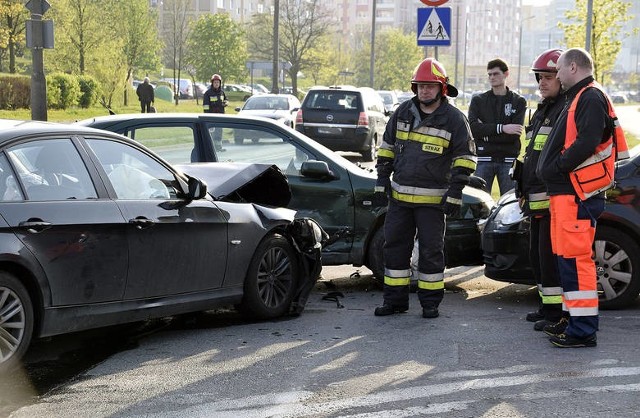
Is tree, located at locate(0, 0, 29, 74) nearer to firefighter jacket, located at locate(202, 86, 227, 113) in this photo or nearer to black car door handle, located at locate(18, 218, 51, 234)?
firefighter jacket, located at locate(202, 86, 227, 113)

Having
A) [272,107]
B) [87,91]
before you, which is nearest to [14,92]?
[87,91]

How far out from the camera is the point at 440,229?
300 inches

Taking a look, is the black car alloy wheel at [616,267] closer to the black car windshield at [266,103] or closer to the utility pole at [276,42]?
the black car windshield at [266,103]

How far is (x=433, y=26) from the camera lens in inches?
537

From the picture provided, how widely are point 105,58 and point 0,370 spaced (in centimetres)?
4001

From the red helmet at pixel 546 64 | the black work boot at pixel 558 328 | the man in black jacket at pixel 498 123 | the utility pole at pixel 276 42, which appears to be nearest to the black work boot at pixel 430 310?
the black work boot at pixel 558 328

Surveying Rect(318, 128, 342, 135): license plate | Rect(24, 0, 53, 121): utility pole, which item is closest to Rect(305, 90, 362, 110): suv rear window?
Rect(318, 128, 342, 135): license plate

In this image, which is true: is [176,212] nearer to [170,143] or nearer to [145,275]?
[145,275]

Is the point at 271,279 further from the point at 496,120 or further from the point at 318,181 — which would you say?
the point at 496,120

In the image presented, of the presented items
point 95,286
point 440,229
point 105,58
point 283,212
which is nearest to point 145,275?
point 95,286

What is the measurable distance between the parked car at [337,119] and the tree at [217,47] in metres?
41.7

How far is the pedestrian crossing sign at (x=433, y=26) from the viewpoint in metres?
13.6

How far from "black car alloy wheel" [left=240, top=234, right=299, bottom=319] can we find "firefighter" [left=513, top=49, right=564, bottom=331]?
1764 millimetres

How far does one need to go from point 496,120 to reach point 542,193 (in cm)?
303
